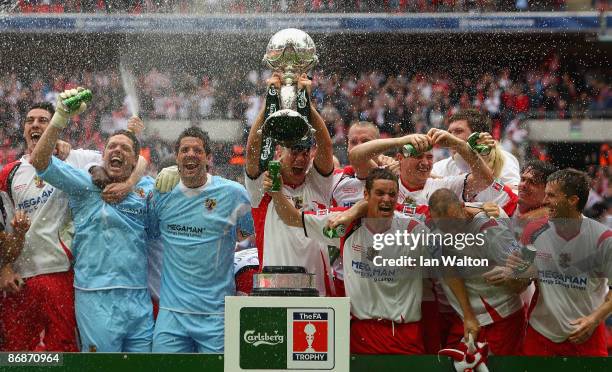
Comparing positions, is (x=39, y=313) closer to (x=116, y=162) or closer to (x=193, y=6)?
(x=116, y=162)

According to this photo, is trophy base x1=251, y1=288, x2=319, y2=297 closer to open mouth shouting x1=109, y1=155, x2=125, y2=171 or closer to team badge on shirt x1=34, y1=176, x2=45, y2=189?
open mouth shouting x1=109, y1=155, x2=125, y2=171

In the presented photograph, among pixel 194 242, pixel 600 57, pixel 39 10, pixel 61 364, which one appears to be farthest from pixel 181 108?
pixel 600 57

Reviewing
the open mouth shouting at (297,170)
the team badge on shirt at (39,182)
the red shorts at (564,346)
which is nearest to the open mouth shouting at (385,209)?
the open mouth shouting at (297,170)

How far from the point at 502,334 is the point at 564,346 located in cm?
27

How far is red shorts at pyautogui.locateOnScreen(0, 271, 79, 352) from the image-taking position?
5066 millimetres

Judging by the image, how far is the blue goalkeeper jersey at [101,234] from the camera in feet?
16.5

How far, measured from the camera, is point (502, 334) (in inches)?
184

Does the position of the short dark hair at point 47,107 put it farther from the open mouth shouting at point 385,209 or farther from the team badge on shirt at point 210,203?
the open mouth shouting at point 385,209

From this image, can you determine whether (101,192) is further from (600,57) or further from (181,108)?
(600,57)

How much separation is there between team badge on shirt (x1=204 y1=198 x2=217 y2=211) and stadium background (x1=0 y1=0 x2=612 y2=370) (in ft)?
2.01

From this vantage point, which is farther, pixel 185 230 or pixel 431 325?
pixel 185 230

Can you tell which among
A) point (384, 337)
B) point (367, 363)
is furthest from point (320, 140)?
point (367, 363)

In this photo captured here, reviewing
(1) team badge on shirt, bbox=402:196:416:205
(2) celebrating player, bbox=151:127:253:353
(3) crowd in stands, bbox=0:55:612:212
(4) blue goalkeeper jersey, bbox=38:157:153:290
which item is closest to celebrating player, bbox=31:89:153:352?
(4) blue goalkeeper jersey, bbox=38:157:153:290

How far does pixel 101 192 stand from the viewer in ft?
16.7
